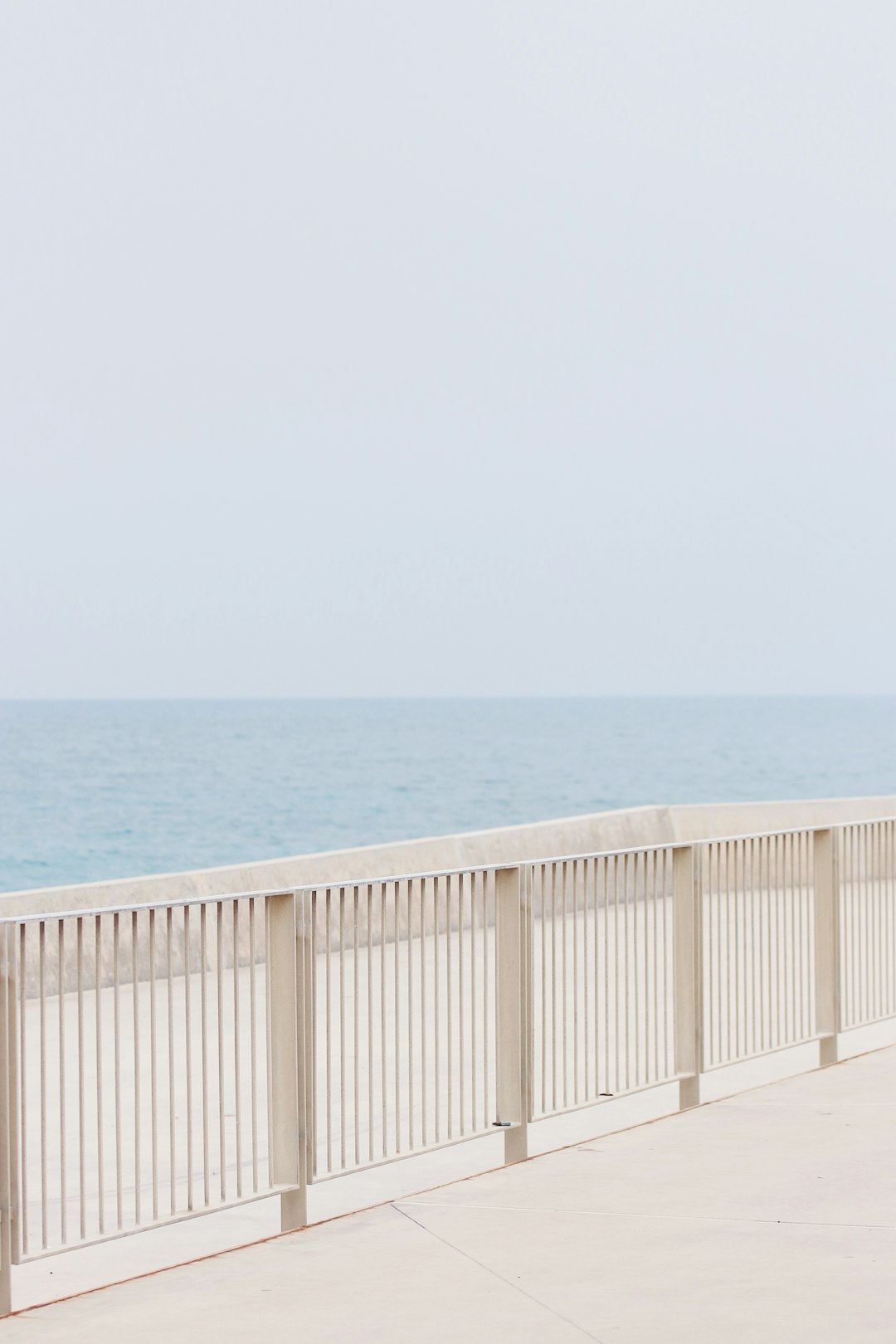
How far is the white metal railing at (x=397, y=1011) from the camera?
606cm

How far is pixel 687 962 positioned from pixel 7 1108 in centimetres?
418

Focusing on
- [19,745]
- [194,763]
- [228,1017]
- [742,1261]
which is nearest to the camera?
[742,1261]

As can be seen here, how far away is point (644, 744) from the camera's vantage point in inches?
5438

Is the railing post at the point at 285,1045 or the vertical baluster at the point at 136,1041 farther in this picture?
the railing post at the point at 285,1045

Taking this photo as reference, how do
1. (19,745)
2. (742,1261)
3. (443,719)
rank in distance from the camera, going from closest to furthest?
(742,1261)
(19,745)
(443,719)

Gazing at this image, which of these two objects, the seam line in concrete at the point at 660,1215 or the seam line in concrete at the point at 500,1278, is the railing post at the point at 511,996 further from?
the seam line in concrete at the point at 500,1278

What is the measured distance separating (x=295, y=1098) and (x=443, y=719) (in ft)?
571

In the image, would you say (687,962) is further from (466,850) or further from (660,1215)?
(466,850)

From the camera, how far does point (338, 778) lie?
109m

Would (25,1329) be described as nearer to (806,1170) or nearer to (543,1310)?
(543,1310)

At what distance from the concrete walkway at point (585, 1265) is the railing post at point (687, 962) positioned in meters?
0.81

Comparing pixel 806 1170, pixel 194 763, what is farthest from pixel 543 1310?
pixel 194 763

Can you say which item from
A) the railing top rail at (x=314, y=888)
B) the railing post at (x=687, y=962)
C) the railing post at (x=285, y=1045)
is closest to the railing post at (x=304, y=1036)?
the railing post at (x=285, y=1045)

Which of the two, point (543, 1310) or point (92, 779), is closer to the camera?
point (543, 1310)
